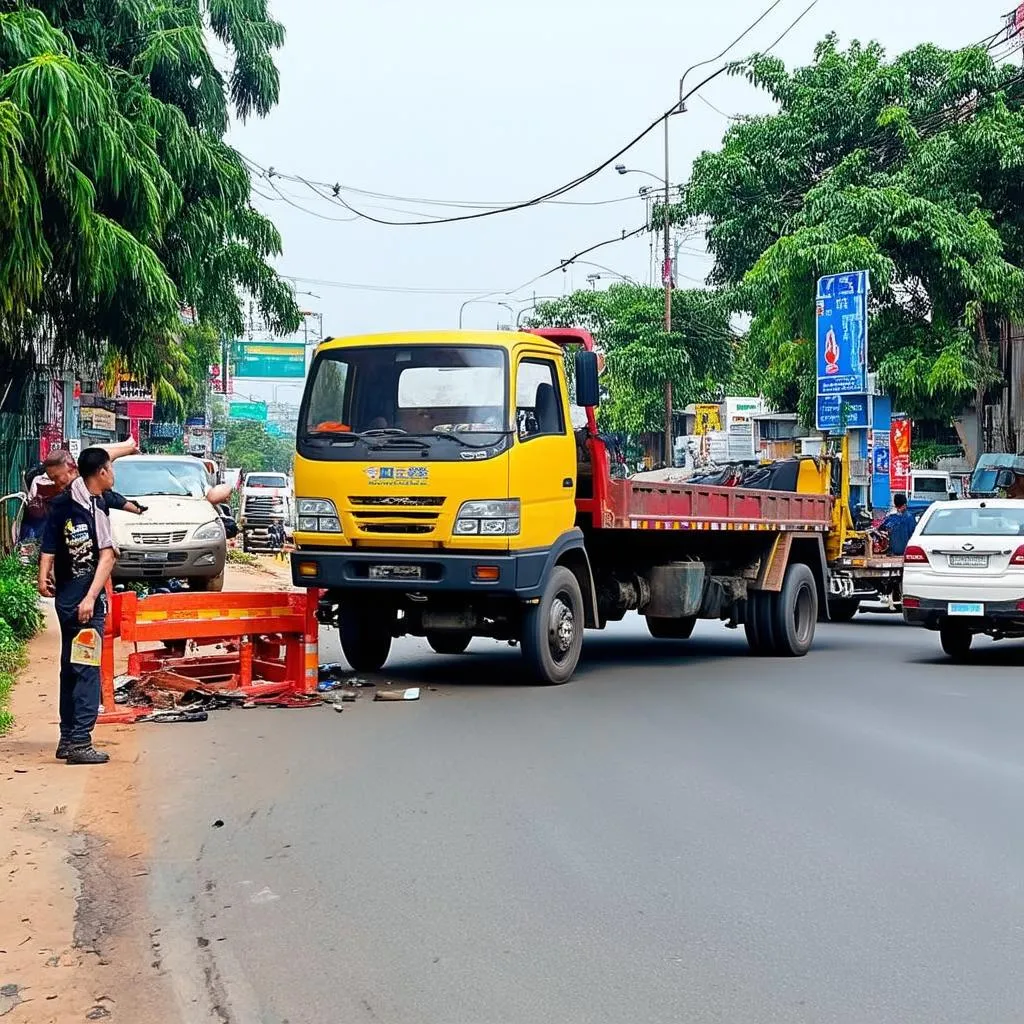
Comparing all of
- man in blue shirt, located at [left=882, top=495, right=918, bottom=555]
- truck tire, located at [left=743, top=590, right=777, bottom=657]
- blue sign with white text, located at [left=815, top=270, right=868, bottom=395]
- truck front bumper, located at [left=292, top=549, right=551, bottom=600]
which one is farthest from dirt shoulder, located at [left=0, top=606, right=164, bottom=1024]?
blue sign with white text, located at [left=815, top=270, right=868, bottom=395]

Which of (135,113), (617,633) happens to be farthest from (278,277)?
(617,633)

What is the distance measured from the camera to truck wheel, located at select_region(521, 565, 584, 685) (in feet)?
38.0

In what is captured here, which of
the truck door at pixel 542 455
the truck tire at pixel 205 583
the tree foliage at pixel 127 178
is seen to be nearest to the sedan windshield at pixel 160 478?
the truck tire at pixel 205 583

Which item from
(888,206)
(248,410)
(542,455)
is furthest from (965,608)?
(248,410)

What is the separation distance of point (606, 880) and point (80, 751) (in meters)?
3.86

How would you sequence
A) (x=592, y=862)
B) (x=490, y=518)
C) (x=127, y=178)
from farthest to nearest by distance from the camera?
(x=127, y=178), (x=490, y=518), (x=592, y=862)

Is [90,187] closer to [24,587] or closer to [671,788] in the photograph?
[24,587]

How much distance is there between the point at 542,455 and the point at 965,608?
549 centimetres

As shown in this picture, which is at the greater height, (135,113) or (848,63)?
(848,63)

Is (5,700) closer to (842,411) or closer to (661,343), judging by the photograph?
(842,411)

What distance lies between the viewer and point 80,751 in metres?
8.27

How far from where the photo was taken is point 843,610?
70.0 ft

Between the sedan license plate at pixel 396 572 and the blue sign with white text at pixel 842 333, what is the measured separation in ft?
60.3

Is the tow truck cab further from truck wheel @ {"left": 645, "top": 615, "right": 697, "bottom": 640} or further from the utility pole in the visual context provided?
the utility pole
